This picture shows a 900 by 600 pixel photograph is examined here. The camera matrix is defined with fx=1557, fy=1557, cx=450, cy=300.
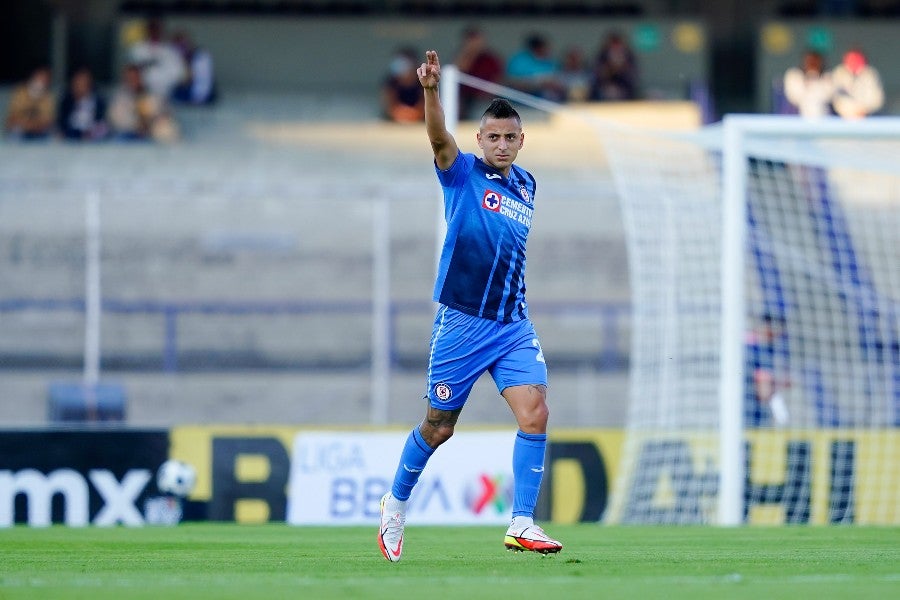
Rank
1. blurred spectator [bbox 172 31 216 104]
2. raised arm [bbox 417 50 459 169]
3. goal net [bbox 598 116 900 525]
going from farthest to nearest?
1. blurred spectator [bbox 172 31 216 104]
2. goal net [bbox 598 116 900 525]
3. raised arm [bbox 417 50 459 169]

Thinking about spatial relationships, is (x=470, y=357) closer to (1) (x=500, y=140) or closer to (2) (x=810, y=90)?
(1) (x=500, y=140)

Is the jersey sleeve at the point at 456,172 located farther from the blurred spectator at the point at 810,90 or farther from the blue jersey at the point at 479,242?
the blurred spectator at the point at 810,90

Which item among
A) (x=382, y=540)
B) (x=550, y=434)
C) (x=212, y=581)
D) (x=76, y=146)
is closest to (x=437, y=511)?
(x=550, y=434)

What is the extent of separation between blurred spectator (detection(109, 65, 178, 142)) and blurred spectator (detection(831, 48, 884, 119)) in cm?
884

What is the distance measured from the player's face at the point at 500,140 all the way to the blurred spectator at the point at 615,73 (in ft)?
48.7

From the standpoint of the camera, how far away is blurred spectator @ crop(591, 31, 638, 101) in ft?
72.6

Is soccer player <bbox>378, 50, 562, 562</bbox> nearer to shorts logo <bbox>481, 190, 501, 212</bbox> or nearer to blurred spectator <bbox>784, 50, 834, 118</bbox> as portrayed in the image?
shorts logo <bbox>481, 190, 501, 212</bbox>

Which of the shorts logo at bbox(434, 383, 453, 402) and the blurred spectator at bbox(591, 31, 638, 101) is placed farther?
the blurred spectator at bbox(591, 31, 638, 101)

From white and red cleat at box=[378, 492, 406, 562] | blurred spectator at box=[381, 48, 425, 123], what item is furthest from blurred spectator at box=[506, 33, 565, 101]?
white and red cleat at box=[378, 492, 406, 562]

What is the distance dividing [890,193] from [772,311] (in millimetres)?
3294

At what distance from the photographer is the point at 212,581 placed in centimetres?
618

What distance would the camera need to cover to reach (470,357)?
295 inches

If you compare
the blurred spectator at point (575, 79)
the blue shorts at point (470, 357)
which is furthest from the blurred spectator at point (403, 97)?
the blue shorts at point (470, 357)

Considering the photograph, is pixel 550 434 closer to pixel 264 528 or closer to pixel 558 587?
pixel 264 528
